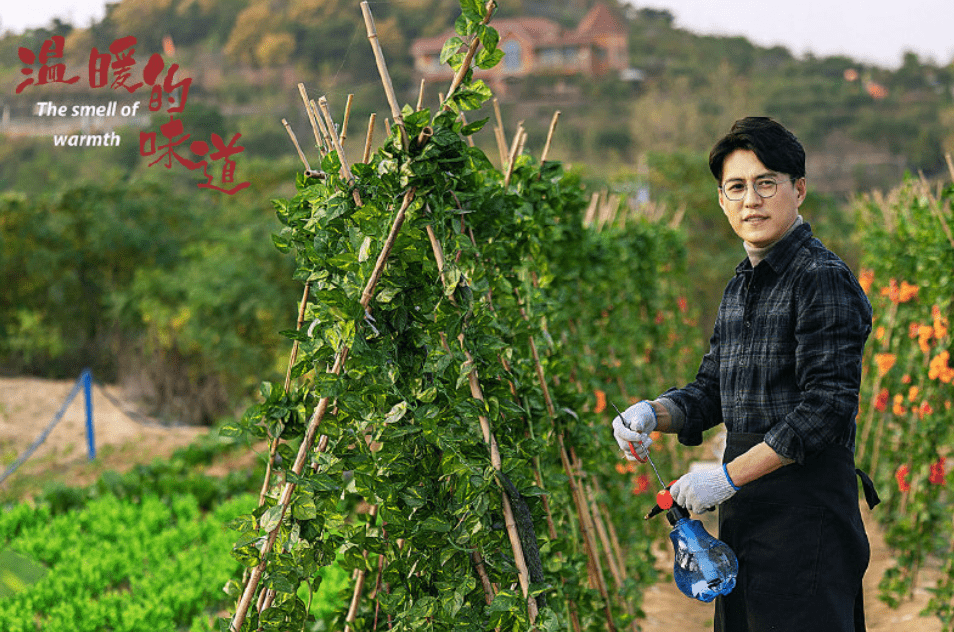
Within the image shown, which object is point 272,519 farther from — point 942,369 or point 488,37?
point 942,369

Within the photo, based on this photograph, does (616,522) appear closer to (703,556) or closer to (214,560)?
(214,560)

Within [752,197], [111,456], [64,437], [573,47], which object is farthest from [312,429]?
[573,47]

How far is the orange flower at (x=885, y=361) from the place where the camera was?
573 cm

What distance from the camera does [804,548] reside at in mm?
1853

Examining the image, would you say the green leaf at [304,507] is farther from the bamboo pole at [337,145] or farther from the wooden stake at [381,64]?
the wooden stake at [381,64]

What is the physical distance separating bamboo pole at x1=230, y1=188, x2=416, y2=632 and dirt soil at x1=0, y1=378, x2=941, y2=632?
289 centimetres

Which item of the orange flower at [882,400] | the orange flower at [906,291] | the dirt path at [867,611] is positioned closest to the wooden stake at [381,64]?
the dirt path at [867,611]

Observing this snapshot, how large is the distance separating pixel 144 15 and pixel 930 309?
99.4 ft

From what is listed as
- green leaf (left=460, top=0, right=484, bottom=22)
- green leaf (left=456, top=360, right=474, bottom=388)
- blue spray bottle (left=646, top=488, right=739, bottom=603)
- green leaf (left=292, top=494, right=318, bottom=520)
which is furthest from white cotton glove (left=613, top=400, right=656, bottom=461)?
green leaf (left=460, top=0, right=484, bottom=22)

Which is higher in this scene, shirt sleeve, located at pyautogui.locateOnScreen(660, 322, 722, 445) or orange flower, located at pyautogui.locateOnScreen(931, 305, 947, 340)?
orange flower, located at pyautogui.locateOnScreen(931, 305, 947, 340)

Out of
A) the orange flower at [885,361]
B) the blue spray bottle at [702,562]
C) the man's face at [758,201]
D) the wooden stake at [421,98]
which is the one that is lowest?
the blue spray bottle at [702,562]

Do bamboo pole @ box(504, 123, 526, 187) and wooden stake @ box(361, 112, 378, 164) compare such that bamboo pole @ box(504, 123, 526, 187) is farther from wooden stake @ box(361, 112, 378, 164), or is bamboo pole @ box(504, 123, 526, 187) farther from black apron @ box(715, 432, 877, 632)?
black apron @ box(715, 432, 877, 632)

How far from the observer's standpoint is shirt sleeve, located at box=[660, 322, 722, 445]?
2.13 meters

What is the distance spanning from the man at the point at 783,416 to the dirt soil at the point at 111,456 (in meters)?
2.79
